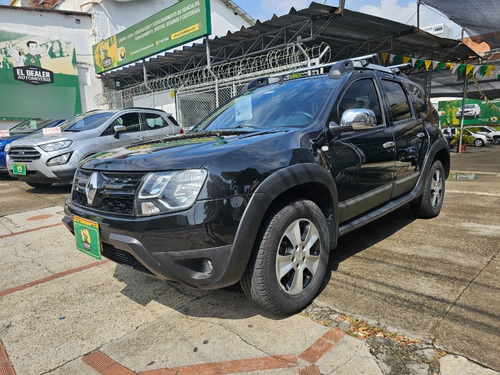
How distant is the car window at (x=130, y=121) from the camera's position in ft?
23.5

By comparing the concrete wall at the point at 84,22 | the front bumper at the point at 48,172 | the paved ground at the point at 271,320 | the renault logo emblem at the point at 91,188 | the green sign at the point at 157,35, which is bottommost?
the paved ground at the point at 271,320

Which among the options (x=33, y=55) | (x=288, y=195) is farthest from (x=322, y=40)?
(x=33, y=55)

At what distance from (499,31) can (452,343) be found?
1735 centimetres

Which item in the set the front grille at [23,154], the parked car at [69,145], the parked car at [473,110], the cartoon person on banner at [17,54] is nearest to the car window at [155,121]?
the parked car at [69,145]

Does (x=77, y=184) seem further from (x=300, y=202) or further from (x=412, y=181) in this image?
(x=412, y=181)

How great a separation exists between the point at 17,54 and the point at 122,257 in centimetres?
1839

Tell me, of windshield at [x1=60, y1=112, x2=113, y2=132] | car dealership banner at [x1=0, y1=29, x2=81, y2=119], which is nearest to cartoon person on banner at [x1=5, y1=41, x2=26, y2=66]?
→ car dealership banner at [x1=0, y1=29, x2=81, y2=119]

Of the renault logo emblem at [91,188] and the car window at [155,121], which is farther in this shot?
the car window at [155,121]

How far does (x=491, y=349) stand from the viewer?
200cm

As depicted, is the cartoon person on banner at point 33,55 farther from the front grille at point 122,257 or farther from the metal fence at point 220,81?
the front grille at point 122,257

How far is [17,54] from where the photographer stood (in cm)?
1638

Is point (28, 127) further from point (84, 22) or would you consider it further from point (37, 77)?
point (84, 22)

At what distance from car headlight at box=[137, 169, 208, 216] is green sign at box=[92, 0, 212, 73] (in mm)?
9727

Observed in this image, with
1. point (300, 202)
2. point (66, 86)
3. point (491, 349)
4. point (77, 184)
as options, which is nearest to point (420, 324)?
point (491, 349)
